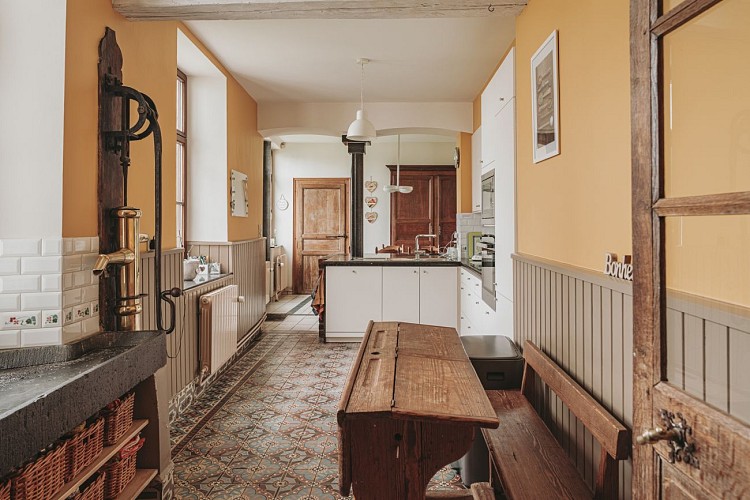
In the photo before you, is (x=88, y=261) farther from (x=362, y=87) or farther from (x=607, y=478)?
(x=362, y=87)

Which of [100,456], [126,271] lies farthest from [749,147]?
[126,271]

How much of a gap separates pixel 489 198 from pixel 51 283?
327cm

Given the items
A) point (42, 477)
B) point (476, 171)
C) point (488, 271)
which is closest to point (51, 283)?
point (42, 477)

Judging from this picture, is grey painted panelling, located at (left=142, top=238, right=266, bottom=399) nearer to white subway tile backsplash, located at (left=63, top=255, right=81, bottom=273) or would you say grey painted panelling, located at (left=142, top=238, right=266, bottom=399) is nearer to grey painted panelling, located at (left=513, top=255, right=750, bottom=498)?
white subway tile backsplash, located at (left=63, top=255, right=81, bottom=273)

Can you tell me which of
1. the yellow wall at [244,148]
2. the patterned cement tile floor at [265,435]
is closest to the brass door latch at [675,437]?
the patterned cement tile floor at [265,435]

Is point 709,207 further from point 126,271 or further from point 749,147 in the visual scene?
point 126,271

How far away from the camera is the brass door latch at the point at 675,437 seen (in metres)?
1.08

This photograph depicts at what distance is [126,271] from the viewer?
2432 millimetres

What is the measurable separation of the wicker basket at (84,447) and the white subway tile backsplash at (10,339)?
479mm

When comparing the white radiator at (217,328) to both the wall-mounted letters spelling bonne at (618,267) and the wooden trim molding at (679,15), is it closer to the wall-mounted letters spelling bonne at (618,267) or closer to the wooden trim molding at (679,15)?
the wall-mounted letters spelling bonne at (618,267)

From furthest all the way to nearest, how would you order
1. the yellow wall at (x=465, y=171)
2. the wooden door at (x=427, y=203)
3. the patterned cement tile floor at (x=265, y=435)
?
the wooden door at (x=427, y=203) → the yellow wall at (x=465, y=171) → the patterned cement tile floor at (x=265, y=435)

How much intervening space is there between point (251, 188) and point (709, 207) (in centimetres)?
526

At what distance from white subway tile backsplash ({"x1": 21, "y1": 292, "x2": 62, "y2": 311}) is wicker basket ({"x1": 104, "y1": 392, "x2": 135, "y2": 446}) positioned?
1.54 feet

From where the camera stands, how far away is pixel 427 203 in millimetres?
9461
